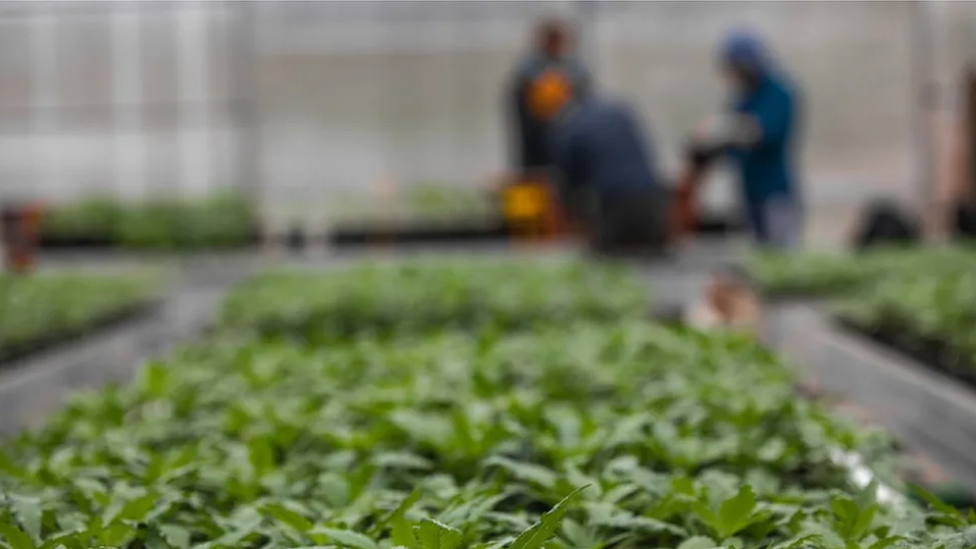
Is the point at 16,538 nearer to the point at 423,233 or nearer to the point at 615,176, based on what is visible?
the point at 615,176

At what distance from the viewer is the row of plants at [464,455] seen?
72.6 inches

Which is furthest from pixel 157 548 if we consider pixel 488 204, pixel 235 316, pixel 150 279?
pixel 488 204

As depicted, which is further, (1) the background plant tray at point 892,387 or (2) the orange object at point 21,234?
(2) the orange object at point 21,234

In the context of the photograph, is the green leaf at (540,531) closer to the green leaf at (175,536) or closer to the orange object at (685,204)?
the green leaf at (175,536)

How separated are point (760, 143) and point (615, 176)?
65.3 inches

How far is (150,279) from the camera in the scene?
20.9 ft

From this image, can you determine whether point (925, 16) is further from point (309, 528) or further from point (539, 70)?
point (309, 528)

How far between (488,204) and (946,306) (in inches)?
273

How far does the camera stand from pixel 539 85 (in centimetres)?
1087

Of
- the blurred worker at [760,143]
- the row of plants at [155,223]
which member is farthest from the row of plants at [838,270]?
the row of plants at [155,223]

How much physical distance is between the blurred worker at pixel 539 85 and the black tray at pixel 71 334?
17.3 ft

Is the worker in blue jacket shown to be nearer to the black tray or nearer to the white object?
the white object

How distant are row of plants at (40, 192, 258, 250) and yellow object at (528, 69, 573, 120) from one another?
2.48 meters

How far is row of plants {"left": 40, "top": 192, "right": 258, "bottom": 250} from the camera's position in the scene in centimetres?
1017
